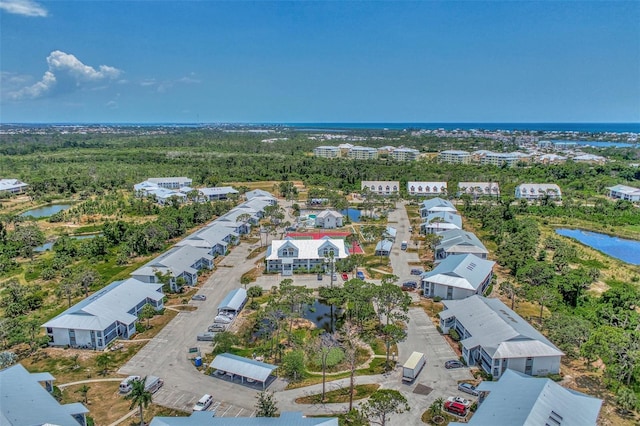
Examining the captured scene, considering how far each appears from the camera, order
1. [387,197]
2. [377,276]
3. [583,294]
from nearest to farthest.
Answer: [583,294] < [377,276] < [387,197]

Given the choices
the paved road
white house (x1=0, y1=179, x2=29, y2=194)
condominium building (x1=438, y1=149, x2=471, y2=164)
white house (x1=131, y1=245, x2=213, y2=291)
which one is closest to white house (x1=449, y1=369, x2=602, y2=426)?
the paved road

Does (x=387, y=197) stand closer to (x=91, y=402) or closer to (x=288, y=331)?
(x=288, y=331)

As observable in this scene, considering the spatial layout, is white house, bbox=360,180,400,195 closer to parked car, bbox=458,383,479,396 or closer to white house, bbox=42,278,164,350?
white house, bbox=42,278,164,350

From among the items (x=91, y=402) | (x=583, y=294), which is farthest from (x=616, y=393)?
(x=91, y=402)

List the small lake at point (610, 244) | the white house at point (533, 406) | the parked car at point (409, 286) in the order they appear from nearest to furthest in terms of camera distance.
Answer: the white house at point (533, 406)
the parked car at point (409, 286)
the small lake at point (610, 244)

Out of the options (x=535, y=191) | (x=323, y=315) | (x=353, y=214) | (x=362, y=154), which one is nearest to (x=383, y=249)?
(x=323, y=315)

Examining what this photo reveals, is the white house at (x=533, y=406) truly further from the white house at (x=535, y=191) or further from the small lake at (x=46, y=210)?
the small lake at (x=46, y=210)

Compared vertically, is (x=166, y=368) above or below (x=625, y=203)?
below

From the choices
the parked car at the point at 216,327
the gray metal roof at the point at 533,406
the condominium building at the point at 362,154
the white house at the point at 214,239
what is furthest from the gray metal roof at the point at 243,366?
the condominium building at the point at 362,154
